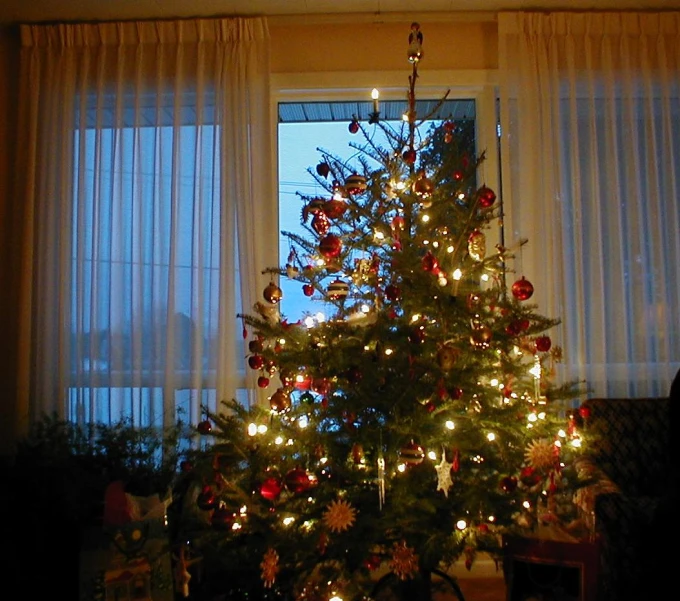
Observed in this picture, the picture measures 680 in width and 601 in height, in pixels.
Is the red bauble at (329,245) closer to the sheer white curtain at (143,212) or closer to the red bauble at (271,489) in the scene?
the red bauble at (271,489)

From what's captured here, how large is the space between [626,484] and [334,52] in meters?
2.37

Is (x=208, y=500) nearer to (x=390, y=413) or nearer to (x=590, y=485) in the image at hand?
(x=390, y=413)

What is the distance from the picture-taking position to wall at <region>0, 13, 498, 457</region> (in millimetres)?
3176

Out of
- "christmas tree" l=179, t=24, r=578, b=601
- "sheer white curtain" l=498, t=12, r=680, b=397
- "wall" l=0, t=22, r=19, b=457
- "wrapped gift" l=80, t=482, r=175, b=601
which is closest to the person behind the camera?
"christmas tree" l=179, t=24, r=578, b=601

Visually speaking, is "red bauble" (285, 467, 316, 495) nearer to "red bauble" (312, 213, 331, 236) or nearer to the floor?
"red bauble" (312, 213, 331, 236)

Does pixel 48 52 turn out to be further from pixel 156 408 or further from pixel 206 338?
pixel 156 408

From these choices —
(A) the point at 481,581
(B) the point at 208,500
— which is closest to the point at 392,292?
(B) the point at 208,500

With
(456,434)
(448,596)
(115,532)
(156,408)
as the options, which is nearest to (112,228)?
(156,408)

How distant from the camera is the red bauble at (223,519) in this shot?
6.96ft

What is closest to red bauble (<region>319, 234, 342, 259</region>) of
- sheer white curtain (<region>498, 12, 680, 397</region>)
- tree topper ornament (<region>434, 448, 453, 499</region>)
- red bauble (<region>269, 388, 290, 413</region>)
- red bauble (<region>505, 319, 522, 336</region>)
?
red bauble (<region>269, 388, 290, 413</region>)

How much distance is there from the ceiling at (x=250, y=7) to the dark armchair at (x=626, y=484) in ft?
6.04

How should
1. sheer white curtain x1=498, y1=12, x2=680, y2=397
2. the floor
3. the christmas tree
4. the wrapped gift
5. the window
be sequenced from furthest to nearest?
Result: the window → sheer white curtain x1=498, y1=12, x2=680, y2=397 → the floor → the wrapped gift → the christmas tree

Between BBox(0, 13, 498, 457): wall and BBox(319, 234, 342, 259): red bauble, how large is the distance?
1492 millimetres

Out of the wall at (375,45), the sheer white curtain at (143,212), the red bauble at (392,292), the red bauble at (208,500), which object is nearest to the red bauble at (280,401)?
the red bauble at (208,500)
